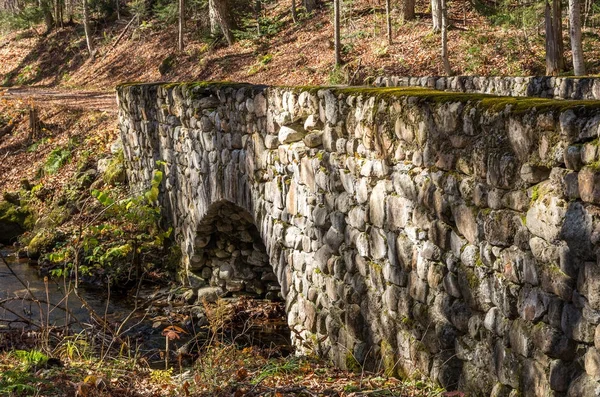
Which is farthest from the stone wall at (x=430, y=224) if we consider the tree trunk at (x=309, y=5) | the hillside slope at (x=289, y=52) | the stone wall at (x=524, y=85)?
the tree trunk at (x=309, y=5)

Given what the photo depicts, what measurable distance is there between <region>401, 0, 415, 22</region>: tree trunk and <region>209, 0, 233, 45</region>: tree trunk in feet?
19.1

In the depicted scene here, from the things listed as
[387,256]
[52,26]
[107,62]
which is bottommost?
[387,256]

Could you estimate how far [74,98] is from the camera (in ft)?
73.2

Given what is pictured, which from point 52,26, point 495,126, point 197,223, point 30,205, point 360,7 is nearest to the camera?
point 495,126

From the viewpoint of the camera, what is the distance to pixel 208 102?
8914mm

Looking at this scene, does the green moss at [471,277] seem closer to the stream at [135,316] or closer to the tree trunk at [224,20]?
the stream at [135,316]

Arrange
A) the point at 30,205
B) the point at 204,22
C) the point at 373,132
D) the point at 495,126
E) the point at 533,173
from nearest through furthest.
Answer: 1. the point at 533,173
2. the point at 495,126
3. the point at 373,132
4. the point at 30,205
5. the point at 204,22

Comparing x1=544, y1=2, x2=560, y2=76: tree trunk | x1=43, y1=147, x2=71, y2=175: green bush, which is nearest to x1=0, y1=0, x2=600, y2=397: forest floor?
x1=43, y1=147, x2=71, y2=175: green bush

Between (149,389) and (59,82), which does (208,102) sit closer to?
(149,389)

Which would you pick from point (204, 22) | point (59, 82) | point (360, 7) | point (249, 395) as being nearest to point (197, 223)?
point (249, 395)

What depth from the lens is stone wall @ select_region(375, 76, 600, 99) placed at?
24.8 ft

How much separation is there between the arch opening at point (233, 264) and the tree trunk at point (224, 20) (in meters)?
15.7

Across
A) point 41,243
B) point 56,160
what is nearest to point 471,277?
point 41,243

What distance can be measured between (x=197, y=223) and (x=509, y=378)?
6592 millimetres
